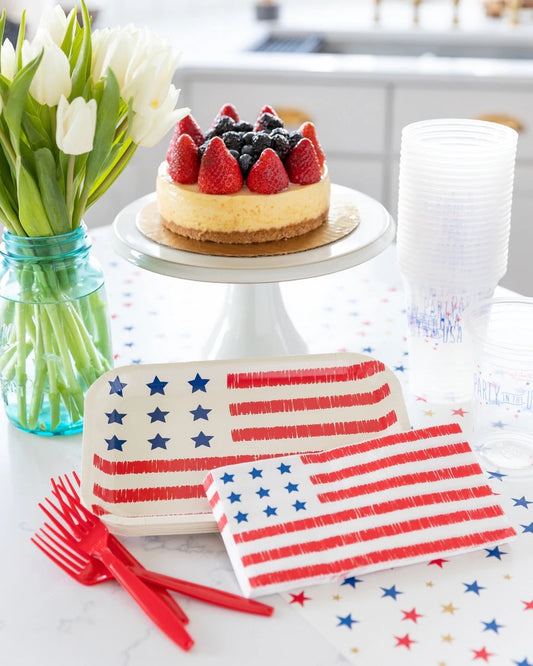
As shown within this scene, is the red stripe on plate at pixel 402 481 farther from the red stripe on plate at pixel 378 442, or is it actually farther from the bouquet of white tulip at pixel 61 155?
the bouquet of white tulip at pixel 61 155

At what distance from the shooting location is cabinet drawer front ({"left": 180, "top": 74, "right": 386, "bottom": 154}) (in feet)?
7.53

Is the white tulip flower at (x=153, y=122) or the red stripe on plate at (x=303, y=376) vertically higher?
the white tulip flower at (x=153, y=122)

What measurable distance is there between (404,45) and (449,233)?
1.82 m

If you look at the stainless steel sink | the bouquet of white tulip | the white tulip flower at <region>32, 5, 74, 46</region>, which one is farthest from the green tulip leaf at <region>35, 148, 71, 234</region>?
the stainless steel sink

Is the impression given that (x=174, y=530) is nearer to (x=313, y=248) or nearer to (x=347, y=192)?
(x=313, y=248)

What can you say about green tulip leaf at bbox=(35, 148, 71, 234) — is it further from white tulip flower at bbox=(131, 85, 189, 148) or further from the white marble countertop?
the white marble countertop

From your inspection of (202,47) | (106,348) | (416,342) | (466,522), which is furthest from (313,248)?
(202,47)

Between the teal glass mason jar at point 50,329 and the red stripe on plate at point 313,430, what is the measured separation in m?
0.19

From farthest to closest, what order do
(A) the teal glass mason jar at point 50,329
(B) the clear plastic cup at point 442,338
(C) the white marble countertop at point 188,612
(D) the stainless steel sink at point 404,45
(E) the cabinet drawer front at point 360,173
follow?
(D) the stainless steel sink at point 404,45
(E) the cabinet drawer front at point 360,173
(B) the clear plastic cup at point 442,338
(A) the teal glass mason jar at point 50,329
(C) the white marble countertop at point 188,612

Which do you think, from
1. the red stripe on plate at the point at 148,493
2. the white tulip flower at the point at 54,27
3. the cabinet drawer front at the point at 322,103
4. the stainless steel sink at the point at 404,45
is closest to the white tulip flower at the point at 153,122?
the white tulip flower at the point at 54,27

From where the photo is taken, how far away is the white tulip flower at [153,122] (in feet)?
2.89

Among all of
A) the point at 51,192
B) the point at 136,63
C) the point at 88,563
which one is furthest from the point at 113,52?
the point at 88,563

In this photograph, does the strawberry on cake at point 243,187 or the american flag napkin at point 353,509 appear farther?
the strawberry on cake at point 243,187

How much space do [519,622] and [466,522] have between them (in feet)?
0.32
